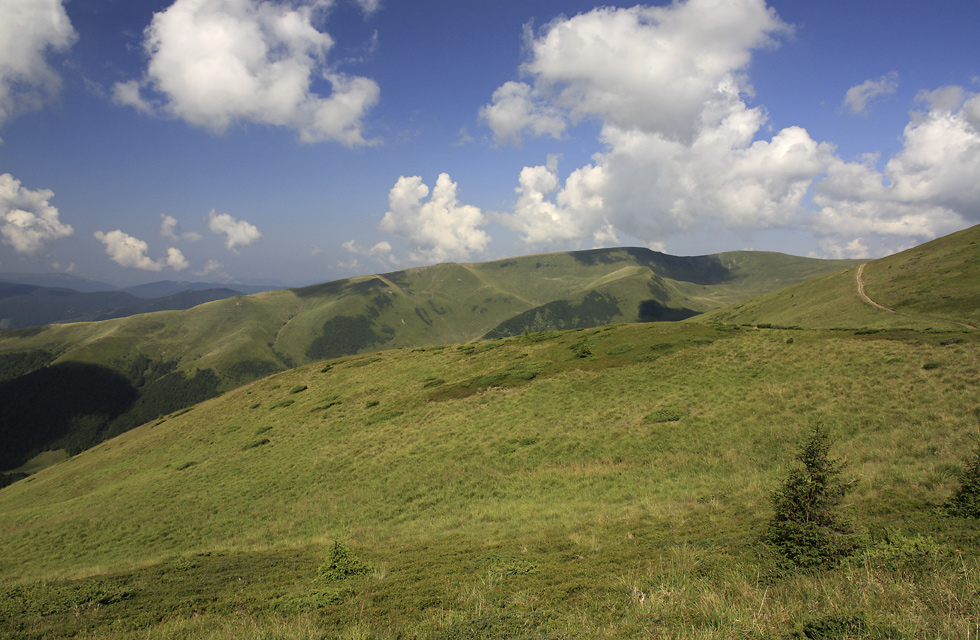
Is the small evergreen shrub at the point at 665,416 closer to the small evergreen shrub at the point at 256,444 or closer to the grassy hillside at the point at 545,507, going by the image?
the grassy hillside at the point at 545,507

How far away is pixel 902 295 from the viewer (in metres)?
69.3

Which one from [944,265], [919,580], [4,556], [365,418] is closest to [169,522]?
[4,556]

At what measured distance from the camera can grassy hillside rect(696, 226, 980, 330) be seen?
188 feet

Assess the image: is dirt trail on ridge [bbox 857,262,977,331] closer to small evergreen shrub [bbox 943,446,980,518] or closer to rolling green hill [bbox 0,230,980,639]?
rolling green hill [bbox 0,230,980,639]

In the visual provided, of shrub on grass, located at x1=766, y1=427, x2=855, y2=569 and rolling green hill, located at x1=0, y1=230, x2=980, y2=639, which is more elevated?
shrub on grass, located at x1=766, y1=427, x2=855, y2=569

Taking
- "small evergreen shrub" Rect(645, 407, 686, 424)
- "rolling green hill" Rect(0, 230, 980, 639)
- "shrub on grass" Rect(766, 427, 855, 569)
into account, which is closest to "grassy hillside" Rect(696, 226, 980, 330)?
"rolling green hill" Rect(0, 230, 980, 639)

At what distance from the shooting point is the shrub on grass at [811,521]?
8.58m

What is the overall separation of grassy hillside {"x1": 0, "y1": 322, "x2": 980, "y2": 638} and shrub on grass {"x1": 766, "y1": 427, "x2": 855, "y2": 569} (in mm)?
500

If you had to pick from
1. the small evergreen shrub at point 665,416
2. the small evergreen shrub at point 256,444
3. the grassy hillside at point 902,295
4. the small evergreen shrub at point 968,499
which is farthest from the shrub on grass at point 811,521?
the grassy hillside at point 902,295

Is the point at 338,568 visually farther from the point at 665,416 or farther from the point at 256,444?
the point at 256,444

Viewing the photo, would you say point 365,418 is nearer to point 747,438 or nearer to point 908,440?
point 747,438

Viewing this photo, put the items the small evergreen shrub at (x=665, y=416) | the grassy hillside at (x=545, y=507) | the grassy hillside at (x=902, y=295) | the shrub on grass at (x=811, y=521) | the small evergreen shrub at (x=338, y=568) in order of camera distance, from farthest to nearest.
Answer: the grassy hillside at (x=902, y=295) < the small evergreen shrub at (x=665, y=416) < the small evergreen shrub at (x=338, y=568) < the shrub on grass at (x=811, y=521) < the grassy hillside at (x=545, y=507)

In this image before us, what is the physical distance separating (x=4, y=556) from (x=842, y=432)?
49.4 m

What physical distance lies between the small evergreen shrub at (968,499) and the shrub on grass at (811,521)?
265 cm
